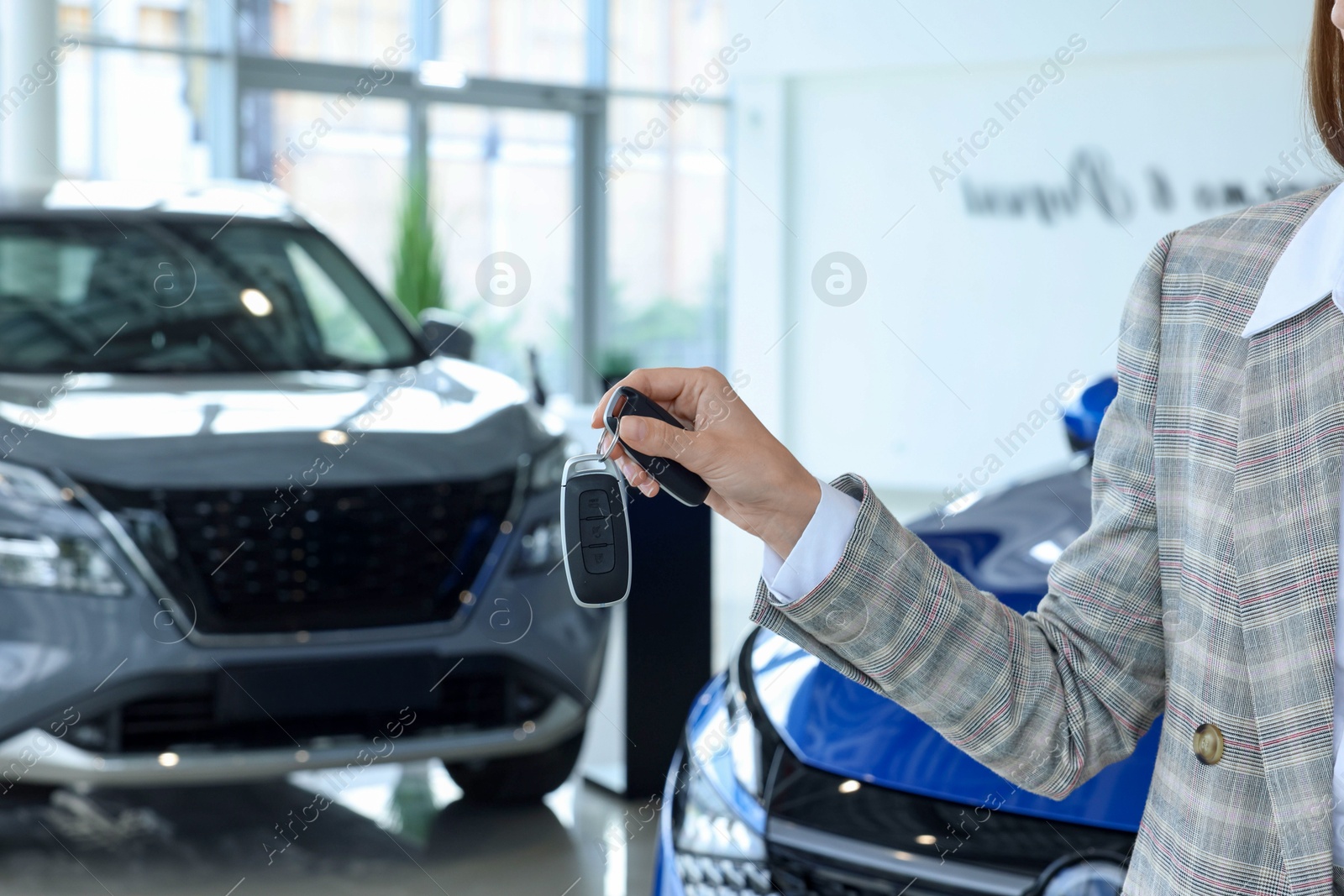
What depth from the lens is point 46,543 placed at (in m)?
2.48

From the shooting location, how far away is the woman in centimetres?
82

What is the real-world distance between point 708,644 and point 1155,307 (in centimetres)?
242

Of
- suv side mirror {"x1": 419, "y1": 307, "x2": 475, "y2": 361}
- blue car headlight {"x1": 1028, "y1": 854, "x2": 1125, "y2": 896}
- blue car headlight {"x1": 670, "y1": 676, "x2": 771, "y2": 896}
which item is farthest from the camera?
suv side mirror {"x1": 419, "y1": 307, "x2": 475, "y2": 361}

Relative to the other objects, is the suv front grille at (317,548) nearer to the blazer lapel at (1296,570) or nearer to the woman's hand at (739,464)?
the woman's hand at (739,464)

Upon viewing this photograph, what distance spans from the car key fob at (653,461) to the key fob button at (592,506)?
76 millimetres

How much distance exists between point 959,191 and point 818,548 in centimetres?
676

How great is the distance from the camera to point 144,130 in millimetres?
7078

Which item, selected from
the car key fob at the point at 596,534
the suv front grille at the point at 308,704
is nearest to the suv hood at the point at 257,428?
the suv front grille at the point at 308,704

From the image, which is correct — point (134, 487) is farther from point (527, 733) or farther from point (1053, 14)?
point (1053, 14)

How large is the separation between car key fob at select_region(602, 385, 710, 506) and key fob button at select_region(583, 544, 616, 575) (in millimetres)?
73

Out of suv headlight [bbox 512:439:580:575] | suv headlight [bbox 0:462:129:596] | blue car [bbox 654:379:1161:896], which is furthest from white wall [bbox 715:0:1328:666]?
blue car [bbox 654:379:1161:896]

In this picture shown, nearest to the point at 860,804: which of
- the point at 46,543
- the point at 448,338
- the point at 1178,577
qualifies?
the point at 1178,577

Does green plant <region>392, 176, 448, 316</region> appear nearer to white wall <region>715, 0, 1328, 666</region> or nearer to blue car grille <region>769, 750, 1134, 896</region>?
white wall <region>715, 0, 1328, 666</region>

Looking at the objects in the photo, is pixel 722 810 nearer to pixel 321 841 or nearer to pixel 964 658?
pixel 964 658
